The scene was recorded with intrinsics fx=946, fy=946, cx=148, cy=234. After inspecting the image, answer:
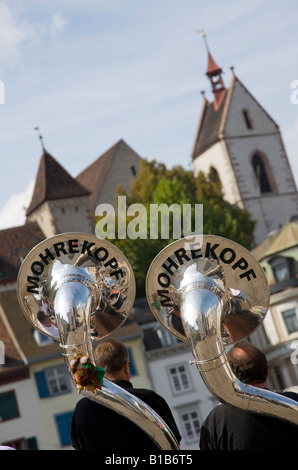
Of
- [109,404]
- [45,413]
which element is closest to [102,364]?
[109,404]

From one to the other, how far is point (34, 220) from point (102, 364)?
55.0 m

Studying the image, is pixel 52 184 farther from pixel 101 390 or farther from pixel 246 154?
pixel 101 390

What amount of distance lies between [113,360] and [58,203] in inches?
2121

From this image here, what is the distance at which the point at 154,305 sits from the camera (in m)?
6.34

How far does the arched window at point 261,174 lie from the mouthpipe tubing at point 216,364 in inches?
2490

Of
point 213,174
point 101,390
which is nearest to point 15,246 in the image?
point 213,174

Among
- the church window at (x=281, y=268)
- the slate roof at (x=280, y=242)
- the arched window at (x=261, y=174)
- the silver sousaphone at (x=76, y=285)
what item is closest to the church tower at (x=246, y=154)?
the arched window at (x=261, y=174)

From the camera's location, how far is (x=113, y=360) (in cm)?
605

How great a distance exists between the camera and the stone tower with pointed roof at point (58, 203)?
193 feet

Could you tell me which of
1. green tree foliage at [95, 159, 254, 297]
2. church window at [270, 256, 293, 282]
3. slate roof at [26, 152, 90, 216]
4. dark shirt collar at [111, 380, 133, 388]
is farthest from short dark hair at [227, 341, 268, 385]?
slate roof at [26, 152, 90, 216]

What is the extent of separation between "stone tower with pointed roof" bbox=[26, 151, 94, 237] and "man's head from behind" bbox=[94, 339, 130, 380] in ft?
170

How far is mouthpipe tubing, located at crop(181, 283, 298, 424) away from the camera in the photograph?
218 inches

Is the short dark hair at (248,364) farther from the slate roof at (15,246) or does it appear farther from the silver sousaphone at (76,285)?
the slate roof at (15,246)
